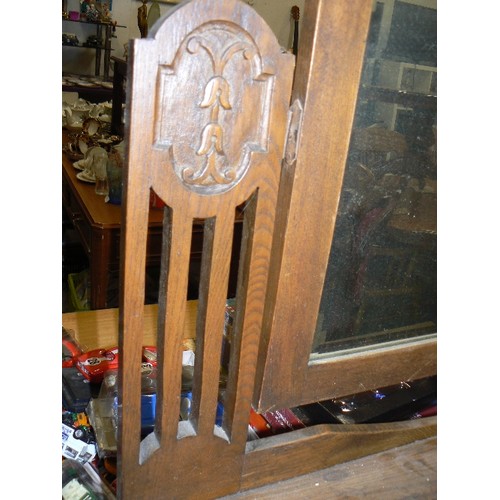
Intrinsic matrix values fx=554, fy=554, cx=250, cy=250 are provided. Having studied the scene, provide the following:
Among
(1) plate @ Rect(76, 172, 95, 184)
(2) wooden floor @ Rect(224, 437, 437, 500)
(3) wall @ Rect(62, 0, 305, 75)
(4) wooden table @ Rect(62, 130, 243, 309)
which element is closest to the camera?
(2) wooden floor @ Rect(224, 437, 437, 500)

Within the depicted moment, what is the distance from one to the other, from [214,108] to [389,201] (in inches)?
9.8

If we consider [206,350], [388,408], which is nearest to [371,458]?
[388,408]

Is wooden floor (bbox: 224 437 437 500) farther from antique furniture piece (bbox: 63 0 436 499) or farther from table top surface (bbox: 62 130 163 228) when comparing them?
table top surface (bbox: 62 130 163 228)

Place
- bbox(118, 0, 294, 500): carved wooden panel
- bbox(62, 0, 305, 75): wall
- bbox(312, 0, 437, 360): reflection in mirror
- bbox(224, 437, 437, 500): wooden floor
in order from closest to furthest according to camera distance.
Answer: bbox(118, 0, 294, 500): carved wooden panel
bbox(312, 0, 437, 360): reflection in mirror
bbox(224, 437, 437, 500): wooden floor
bbox(62, 0, 305, 75): wall

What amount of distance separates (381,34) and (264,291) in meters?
0.28

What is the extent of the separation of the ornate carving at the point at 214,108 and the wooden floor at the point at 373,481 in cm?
40

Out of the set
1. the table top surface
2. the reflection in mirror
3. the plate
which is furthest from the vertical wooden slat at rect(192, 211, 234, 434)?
the plate

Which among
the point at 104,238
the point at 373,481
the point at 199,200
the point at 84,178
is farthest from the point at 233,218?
the point at 84,178

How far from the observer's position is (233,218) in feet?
1.74

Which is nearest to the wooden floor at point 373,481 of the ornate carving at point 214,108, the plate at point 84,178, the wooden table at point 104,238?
the ornate carving at point 214,108

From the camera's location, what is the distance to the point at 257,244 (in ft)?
1.81

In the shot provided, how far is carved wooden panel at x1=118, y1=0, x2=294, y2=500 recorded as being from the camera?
451 millimetres

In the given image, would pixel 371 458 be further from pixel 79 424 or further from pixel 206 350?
pixel 79 424

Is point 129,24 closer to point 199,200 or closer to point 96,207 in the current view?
point 96,207
